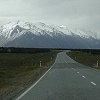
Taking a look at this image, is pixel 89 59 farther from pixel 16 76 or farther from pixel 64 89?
pixel 64 89

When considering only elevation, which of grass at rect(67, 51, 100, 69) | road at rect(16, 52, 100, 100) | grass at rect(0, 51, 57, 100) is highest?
road at rect(16, 52, 100, 100)

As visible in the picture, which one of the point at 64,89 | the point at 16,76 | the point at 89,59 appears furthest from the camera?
the point at 89,59

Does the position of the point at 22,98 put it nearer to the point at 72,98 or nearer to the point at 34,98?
the point at 34,98

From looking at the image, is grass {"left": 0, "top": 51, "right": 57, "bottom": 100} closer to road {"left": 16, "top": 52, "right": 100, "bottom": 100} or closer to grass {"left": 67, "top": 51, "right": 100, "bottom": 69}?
road {"left": 16, "top": 52, "right": 100, "bottom": 100}

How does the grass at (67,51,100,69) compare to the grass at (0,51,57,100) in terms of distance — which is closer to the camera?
the grass at (0,51,57,100)

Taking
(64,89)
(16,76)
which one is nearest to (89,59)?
(16,76)

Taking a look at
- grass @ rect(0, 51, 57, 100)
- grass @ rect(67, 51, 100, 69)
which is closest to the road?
grass @ rect(0, 51, 57, 100)

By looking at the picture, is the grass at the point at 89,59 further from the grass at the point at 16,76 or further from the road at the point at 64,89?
the road at the point at 64,89

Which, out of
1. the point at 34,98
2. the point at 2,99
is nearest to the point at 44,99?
the point at 34,98

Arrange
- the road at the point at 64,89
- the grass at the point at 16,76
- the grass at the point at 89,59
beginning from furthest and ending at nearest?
the grass at the point at 89,59 < the grass at the point at 16,76 < the road at the point at 64,89

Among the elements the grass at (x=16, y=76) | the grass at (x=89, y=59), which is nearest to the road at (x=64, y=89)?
the grass at (x=16, y=76)

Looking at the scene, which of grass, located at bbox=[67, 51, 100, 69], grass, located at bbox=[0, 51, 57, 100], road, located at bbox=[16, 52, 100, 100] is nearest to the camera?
road, located at bbox=[16, 52, 100, 100]

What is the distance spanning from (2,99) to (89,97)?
140 inches

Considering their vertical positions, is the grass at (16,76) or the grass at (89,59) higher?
the grass at (16,76)
